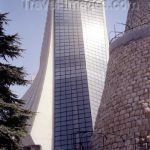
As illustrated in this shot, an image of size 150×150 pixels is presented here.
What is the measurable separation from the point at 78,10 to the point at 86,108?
14188mm

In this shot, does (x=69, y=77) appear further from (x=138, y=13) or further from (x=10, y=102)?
(x=10, y=102)

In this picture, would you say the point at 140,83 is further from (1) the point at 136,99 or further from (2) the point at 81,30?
(2) the point at 81,30

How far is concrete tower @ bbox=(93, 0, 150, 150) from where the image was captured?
388 inches

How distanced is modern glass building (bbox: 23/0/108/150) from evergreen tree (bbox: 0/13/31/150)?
13250 millimetres

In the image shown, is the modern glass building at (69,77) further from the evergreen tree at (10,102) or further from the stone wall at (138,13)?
the evergreen tree at (10,102)

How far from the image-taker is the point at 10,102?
9.12 meters

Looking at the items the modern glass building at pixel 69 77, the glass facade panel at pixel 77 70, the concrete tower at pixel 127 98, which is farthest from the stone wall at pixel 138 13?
the glass facade panel at pixel 77 70

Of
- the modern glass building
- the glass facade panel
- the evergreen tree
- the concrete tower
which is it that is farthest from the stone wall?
the glass facade panel

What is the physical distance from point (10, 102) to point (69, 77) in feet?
73.4

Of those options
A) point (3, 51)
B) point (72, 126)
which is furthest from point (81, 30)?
point (3, 51)

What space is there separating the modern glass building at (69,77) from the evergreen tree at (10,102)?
13.3m

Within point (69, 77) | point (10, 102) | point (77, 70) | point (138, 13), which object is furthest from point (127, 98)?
point (77, 70)

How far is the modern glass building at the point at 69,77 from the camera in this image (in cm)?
2680

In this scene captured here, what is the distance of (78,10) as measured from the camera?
3922cm
